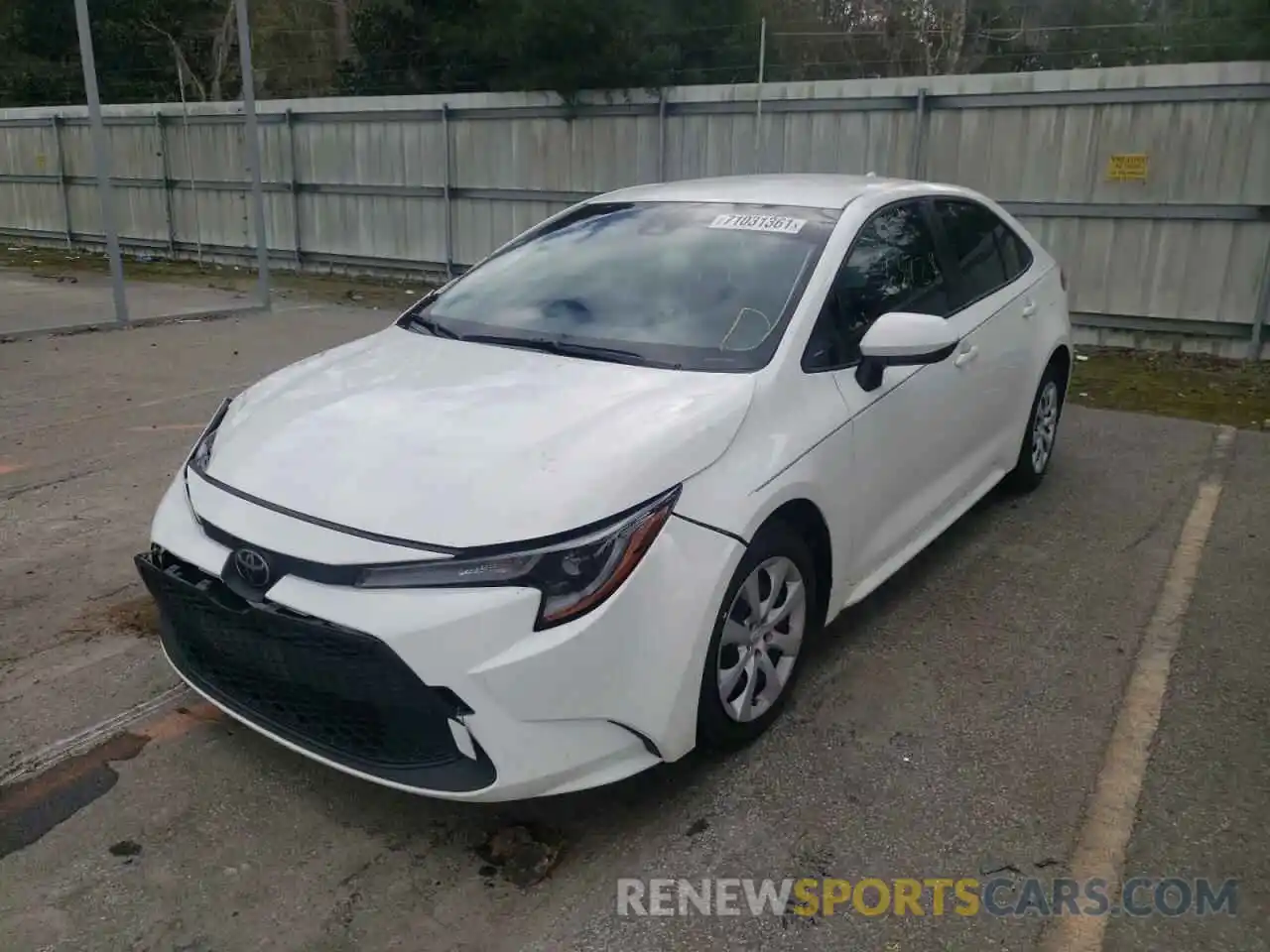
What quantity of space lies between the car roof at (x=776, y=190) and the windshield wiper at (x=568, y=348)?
3.27 ft

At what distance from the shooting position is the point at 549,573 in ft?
8.09

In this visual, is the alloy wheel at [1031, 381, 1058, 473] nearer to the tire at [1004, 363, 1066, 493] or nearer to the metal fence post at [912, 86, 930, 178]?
the tire at [1004, 363, 1066, 493]

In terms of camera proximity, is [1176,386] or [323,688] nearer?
[323,688]

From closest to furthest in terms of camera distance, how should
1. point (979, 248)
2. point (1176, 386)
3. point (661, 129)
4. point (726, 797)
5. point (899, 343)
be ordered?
point (726, 797) < point (899, 343) < point (979, 248) < point (1176, 386) < point (661, 129)

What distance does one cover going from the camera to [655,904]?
253cm

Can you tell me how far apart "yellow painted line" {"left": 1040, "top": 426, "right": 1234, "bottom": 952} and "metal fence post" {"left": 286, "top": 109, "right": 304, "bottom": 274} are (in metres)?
13.4

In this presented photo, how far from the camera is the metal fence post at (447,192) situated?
13461 mm

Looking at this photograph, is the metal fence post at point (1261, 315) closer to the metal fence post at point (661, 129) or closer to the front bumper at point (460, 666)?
the metal fence post at point (661, 129)

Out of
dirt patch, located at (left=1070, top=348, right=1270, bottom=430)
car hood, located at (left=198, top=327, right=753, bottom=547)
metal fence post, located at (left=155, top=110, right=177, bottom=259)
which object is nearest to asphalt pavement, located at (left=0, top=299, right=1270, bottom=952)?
car hood, located at (left=198, top=327, right=753, bottom=547)

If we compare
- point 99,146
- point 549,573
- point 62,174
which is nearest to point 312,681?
point 549,573

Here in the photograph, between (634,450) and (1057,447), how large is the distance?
457 centimetres

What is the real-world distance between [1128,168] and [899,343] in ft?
23.3

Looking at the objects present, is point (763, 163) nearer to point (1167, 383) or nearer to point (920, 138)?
point (920, 138)

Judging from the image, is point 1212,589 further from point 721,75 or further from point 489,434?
point 721,75
